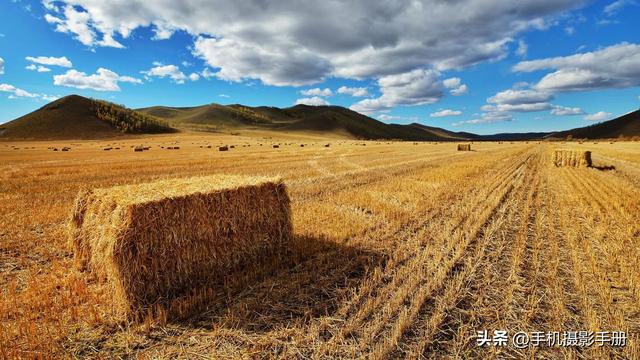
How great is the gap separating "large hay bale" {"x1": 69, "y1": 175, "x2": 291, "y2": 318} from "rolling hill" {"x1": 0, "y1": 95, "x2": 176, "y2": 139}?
147 metres

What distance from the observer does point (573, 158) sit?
2614cm

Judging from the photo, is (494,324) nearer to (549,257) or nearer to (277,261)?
(549,257)

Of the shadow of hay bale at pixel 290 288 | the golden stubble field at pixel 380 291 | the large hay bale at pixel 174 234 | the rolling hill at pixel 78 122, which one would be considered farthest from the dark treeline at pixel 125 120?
the shadow of hay bale at pixel 290 288

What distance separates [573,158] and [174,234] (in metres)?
29.7

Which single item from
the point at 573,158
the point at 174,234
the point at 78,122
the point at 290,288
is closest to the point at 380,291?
the point at 290,288

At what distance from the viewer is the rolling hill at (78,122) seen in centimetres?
13321

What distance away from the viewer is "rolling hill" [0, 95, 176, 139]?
13321cm

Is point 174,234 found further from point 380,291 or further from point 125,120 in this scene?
point 125,120

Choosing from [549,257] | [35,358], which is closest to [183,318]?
[35,358]

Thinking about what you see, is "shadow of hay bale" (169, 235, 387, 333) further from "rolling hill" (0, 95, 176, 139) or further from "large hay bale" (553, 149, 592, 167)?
"rolling hill" (0, 95, 176, 139)

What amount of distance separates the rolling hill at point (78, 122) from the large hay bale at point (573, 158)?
145 meters

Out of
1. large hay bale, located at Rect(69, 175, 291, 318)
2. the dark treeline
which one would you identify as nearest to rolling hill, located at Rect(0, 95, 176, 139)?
the dark treeline

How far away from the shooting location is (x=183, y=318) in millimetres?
5113

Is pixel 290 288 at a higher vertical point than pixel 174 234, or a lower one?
lower
